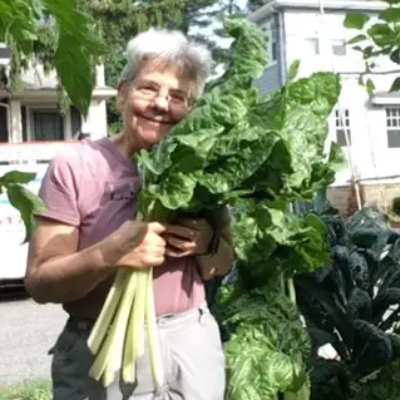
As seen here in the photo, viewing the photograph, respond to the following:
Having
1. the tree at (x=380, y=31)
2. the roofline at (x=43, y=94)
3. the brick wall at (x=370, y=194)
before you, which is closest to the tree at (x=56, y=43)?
the tree at (x=380, y=31)

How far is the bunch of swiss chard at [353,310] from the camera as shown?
3.93 metres

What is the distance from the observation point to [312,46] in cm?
3172

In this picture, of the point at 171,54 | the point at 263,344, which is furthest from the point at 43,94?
the point at 171,54

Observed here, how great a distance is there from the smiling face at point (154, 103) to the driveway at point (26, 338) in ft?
16.1

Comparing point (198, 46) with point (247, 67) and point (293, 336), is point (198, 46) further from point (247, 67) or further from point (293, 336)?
point (293, 336)

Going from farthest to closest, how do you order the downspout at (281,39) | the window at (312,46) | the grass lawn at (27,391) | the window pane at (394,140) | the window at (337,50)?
1. the window pane at (394,140)
2. the window at (312,46)
3. the window at (337,50)
4. the downspout at (281,39)
5. the grass lawn at (27,391)

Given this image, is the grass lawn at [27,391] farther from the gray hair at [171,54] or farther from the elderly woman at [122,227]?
the gray hair at [171,54]

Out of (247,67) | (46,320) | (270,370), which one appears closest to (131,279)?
(247,67)

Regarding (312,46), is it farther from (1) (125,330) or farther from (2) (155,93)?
(1) (125,330)

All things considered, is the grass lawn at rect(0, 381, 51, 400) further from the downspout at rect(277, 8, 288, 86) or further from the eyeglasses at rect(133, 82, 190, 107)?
the downspout at rect(277, 8, 288, 86)

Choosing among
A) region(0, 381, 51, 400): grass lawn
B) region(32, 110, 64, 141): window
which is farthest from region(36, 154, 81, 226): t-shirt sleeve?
region(32, 110, 64, 141): window

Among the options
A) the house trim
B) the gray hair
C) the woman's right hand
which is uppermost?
the house trim

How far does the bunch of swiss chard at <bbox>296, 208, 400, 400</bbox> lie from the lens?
3.93 metres

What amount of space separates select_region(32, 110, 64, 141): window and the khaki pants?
76.3ft
